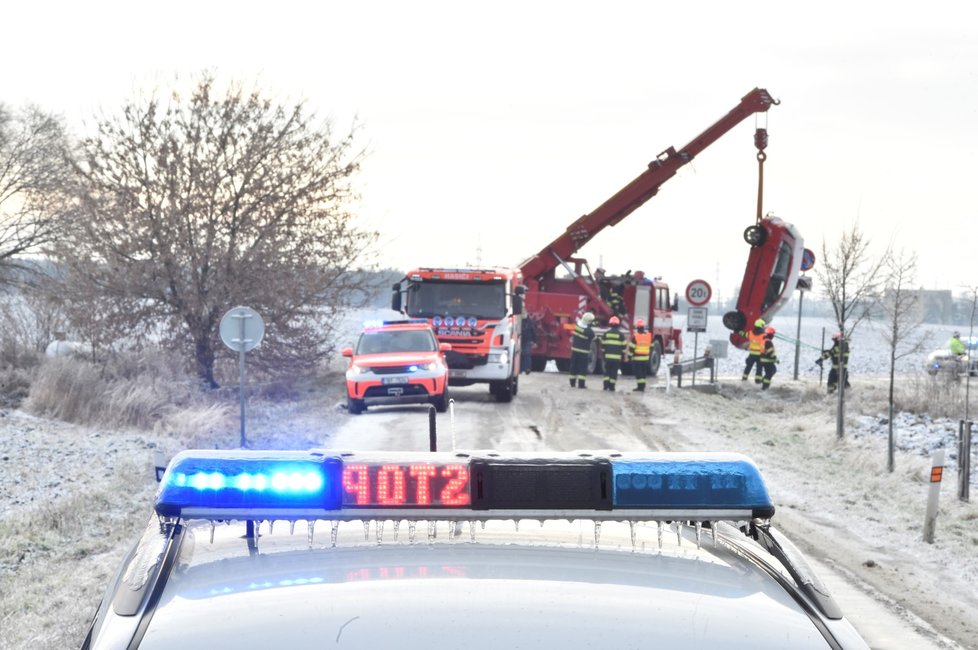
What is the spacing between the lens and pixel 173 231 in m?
27.5

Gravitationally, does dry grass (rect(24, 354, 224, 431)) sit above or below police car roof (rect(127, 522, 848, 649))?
below

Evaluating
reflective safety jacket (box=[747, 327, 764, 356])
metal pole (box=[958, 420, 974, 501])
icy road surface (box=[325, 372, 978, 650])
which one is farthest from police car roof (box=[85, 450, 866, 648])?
reflective safety jacket (box=[747, 327, 764, 356])

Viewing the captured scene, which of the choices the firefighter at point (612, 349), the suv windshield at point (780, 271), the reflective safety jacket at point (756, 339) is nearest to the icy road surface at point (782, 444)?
the firefighter at point (612, 349)

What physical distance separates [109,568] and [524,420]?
14.1m

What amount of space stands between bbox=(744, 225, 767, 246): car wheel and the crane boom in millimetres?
4055

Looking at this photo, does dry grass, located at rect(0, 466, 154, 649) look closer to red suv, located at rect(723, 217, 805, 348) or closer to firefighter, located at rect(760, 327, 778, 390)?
red suv, located at rect(723, 217, 805, 348)

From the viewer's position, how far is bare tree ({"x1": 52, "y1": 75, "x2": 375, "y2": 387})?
27.3 m

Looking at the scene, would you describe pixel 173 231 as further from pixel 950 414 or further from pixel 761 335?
pixel 950 414

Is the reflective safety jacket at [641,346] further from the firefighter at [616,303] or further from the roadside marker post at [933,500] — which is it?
the roadside marker post at [933,500]

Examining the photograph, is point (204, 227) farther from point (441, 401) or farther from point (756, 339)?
point (756, 339)

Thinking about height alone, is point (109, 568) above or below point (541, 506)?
below

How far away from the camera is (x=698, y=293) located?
1244 inches

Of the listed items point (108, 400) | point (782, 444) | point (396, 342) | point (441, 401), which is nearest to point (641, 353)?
point (441, 401)

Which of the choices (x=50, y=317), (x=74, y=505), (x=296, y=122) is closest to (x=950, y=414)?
(x=296, y=122)
